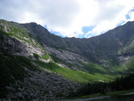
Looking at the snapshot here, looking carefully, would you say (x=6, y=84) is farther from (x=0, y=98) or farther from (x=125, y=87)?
(x=125, y=87)

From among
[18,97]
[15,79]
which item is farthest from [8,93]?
[15,79]

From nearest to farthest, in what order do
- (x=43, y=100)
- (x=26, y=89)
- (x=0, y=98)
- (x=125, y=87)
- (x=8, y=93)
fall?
(x=0, y=98) → (x=8, y=93) → (x=43, y=100) → (x=26, y=89) → (x=125, y=87)

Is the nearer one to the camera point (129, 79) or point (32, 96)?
point (32, 96)

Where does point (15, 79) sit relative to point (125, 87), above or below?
above

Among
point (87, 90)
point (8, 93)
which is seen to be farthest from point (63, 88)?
point (8, 93)

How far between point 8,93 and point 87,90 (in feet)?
280

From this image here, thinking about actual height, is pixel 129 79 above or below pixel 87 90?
above

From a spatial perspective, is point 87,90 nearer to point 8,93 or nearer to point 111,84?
point 111,84

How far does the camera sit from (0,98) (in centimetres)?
9688

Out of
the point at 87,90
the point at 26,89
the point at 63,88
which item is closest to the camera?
the point at 26,89

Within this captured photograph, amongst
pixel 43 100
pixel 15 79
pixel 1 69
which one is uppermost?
pixel 1 69

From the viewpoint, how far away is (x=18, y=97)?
10712 centimetres

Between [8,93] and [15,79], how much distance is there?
3066 cm

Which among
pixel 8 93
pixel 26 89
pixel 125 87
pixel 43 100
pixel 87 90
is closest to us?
pixel 8 93
